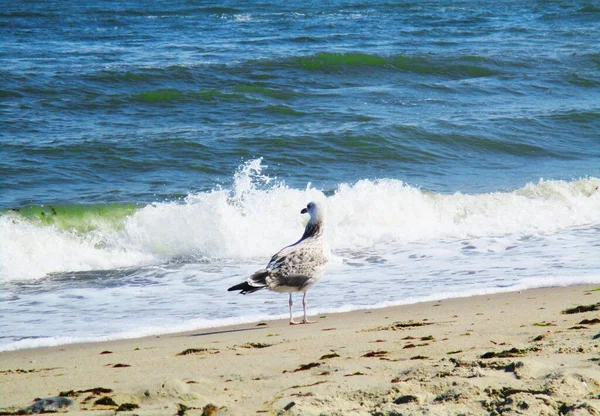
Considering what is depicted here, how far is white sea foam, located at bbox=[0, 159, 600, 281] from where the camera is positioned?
987 cm

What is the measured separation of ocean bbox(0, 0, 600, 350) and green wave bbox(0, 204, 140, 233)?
3cm

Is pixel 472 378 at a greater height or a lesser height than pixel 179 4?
lesser

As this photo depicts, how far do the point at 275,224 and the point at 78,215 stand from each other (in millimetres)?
2482

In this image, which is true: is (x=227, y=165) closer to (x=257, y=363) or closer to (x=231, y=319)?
(x=231, y=319)

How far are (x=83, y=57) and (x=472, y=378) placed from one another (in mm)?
17421

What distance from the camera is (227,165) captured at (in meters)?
13.9

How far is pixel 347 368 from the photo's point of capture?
4.55 metres

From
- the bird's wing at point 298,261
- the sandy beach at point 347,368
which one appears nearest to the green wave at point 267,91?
the bird's wing at point 298,261

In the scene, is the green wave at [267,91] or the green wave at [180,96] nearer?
the green wave at [180,96]

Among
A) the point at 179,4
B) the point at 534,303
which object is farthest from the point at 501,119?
the point at 179,4

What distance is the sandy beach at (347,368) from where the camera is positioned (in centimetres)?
385

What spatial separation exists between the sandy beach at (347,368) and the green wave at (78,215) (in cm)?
485

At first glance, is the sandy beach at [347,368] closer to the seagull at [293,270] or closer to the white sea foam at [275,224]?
the seagull at [293,270]

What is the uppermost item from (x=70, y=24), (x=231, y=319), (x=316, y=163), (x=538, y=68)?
(x=70, y=24)
